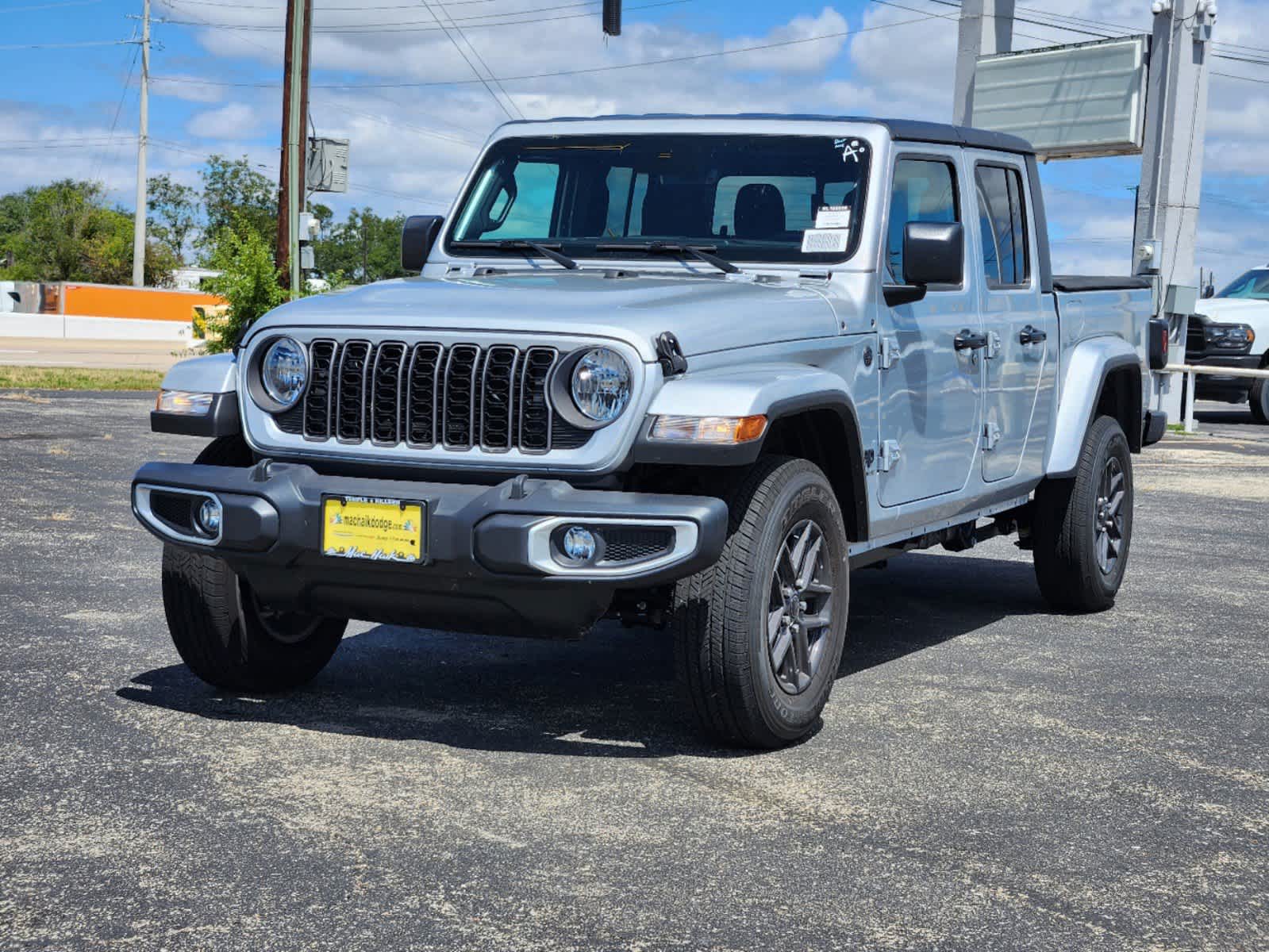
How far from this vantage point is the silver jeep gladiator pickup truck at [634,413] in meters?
4.83

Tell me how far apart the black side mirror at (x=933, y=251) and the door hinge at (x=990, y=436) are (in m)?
1.12

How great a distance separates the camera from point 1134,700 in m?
6.19

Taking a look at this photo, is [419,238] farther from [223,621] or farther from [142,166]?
[142,166]

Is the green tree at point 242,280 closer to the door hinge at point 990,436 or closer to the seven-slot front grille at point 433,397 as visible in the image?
the door hinge at point 990,436

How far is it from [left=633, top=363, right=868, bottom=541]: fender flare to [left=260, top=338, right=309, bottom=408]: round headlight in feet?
3.75

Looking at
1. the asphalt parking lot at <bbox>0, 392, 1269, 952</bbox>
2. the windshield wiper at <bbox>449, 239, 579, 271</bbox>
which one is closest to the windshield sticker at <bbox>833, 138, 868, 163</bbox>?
the windshield wiper at <bbox>449, 239, 579, 271</bbox>

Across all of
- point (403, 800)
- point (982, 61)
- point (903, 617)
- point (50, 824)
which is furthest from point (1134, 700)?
point (982, 61)

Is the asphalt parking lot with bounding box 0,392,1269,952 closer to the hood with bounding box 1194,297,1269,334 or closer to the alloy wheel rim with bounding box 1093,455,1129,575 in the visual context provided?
the alloy wheel rim with bounding box 1093,455,1129,575

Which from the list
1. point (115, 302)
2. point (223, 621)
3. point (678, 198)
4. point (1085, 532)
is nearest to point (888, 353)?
point (678, 198)

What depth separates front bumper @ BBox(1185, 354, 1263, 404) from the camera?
23469 millimetres

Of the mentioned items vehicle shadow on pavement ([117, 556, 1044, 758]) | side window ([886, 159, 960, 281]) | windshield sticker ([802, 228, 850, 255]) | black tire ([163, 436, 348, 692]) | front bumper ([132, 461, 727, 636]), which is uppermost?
side window ([886, 159, 960, 281])

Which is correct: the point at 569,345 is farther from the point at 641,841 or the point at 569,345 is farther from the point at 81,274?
the point at 81,274

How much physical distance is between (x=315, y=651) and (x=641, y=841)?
7.06 feet

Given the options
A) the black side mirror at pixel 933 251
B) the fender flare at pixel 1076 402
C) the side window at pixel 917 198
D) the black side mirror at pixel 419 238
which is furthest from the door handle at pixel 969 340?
the black side mirror at pixel 419 238
